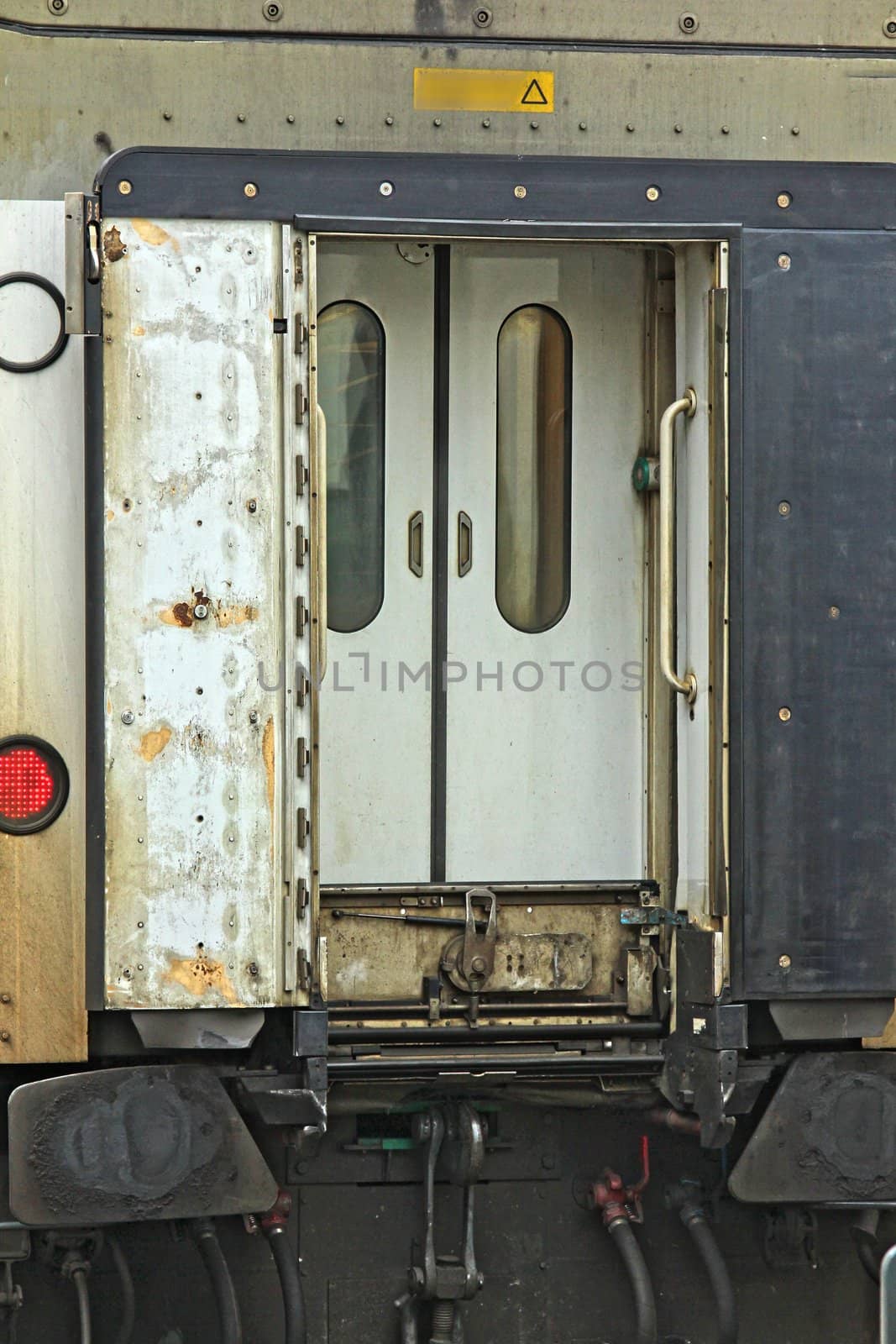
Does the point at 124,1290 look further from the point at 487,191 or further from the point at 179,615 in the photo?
the point at 487,191

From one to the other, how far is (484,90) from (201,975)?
7.40 feet

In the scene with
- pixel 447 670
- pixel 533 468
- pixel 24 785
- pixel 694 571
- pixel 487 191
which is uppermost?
pixel 487 191

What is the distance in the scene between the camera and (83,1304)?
15.6 feet

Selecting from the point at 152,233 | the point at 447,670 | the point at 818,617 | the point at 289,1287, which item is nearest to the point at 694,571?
the point at 818,617

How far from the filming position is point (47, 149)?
14.7 feet

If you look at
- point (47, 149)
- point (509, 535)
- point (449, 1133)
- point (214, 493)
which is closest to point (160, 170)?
point (47, 149)

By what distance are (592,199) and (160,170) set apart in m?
1.03

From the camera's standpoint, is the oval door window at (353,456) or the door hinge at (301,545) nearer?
the door hinge at (301,545)

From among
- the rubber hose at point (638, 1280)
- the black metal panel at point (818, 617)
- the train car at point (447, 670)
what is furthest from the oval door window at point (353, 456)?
the rubber hose at point (638, 1280)

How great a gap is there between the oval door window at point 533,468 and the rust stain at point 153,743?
1.08 m

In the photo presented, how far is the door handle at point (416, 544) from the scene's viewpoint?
5.02 metres

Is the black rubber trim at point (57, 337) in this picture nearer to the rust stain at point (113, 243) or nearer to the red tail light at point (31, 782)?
the rust stain at point (113, 243)

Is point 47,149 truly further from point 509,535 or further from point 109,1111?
point 109,1111

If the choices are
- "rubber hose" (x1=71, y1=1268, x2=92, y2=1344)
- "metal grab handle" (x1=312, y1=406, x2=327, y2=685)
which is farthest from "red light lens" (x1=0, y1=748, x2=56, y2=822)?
"rubber hose" (x1=71, y1=1268, x2=92, y2=1344)
